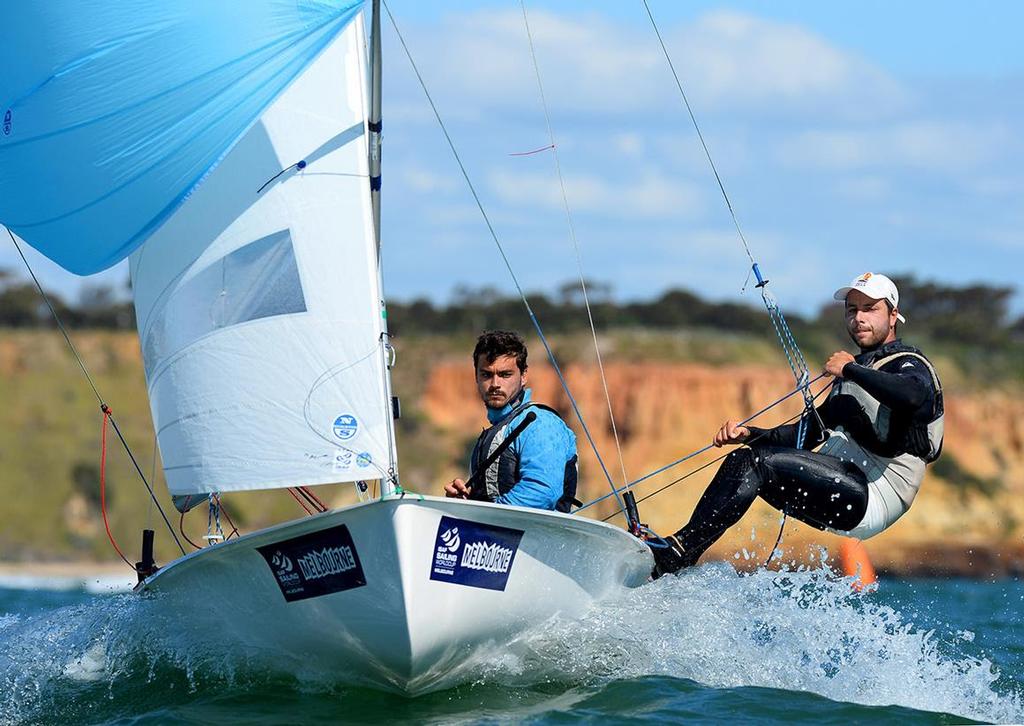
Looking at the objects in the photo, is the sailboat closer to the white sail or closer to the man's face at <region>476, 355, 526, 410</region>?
the white sail

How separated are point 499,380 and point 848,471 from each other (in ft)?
5.36

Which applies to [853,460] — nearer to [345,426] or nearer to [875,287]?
[875,287]

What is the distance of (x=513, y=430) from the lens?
634cm

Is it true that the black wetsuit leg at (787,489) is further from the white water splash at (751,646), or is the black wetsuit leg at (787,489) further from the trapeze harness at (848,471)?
the white water splash at (751,646)

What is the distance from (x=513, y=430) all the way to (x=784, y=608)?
1.50 m

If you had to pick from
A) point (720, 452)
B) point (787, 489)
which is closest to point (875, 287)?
point (787, 489)

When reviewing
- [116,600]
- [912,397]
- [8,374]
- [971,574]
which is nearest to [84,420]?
[8,374]

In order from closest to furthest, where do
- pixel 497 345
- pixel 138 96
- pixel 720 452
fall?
pixel 138 96, pixel 497 345, pixel 720 452

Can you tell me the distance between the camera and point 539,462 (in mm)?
6219

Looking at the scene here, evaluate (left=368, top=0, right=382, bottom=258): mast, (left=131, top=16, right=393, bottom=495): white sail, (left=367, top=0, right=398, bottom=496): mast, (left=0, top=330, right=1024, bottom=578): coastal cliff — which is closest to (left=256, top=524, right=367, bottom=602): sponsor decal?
(left=131, top=16, right=393, bottom=495): white sail

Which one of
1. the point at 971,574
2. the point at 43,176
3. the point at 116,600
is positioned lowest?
the point at 971,574

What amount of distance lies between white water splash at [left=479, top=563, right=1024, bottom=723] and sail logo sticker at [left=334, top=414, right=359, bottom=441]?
125cm

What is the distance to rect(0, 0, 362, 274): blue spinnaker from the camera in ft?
19.4

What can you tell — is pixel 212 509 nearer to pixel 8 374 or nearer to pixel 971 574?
pixel 971 574
